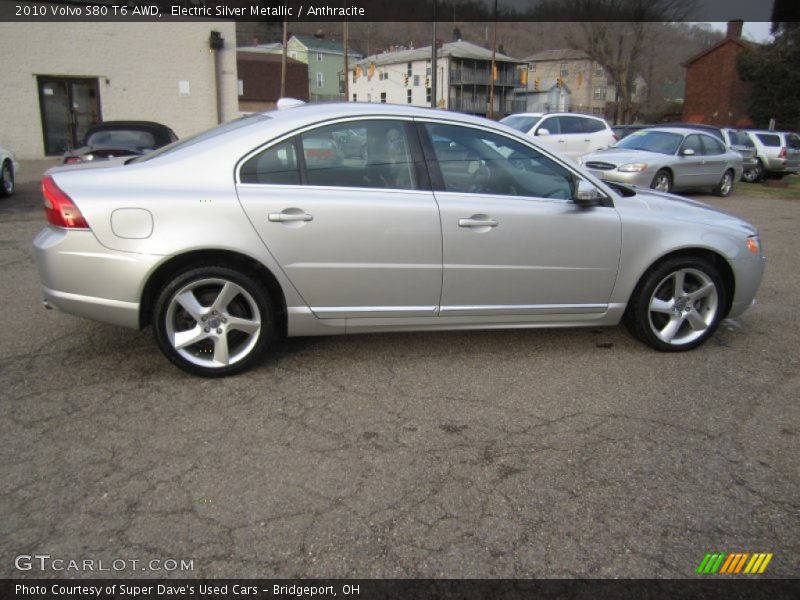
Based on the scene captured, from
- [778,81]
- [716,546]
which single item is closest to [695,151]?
[716,546]

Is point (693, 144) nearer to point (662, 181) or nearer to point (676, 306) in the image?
point (662, 181)

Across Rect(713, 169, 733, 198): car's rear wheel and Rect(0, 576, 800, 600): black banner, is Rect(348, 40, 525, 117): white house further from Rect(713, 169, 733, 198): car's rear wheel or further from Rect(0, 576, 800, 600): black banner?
Rect(0, 576, 800, 600): black banner

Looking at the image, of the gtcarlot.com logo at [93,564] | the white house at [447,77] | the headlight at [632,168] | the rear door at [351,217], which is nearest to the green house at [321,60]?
the white house at [447,77]

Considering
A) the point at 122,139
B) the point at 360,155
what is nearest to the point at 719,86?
the point at 122,139

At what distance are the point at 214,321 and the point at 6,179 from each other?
9997mm

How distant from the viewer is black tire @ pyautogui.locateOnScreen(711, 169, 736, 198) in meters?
15.6

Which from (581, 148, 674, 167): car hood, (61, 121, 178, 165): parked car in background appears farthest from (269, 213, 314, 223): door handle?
(581, 148, 674, 167): car hood

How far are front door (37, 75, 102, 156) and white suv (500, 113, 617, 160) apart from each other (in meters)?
13.8

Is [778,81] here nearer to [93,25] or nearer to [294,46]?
[93,25]

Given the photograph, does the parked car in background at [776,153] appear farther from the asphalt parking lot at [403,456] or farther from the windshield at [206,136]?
the windshield at [206,136]

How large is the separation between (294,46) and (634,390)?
79373 millimetres

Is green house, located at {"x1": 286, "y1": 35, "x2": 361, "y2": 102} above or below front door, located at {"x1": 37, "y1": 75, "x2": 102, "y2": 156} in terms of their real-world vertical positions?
above

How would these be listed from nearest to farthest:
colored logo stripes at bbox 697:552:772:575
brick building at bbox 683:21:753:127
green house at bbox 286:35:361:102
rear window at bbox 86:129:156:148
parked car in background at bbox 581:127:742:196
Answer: colored logo stripes at bbox 697:552:772:575, rear window at bbox 86:129:156:148, parked car in background at bbox 581:127:742:196, brick building at bbox 683:21:753:127, green house at bbox 286:35:361:102

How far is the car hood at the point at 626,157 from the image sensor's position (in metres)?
12.9
